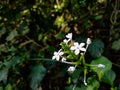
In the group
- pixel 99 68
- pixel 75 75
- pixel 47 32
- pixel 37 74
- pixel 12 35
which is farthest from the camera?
pixel 47 32

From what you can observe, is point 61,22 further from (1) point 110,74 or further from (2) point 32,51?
(1) point 110,74

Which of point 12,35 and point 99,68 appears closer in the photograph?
point 99,68

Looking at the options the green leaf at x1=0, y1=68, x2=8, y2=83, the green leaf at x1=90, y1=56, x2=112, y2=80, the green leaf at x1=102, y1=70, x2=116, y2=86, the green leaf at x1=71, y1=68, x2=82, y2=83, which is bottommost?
the green leaf at x1=0, y1=68, x2=8, y2=83

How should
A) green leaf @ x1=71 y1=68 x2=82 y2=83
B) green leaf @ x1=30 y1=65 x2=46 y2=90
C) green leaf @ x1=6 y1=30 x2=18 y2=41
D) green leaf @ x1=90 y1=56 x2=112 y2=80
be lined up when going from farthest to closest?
green leaf @ x1=6 y1=30 x2=18 y2=41 < green leaf @ x1=30 y1=65 x2=46 y2=90 < green leaf @ x1=71 y1=68 x2=82 y2=83 < green leaf @ x1=90 y1=56 x2=112 y2=80

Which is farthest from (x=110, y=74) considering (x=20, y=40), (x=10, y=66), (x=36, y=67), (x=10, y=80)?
(x=20, y=40)

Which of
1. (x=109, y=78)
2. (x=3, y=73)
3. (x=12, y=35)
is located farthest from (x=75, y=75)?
(x=12, y=35)

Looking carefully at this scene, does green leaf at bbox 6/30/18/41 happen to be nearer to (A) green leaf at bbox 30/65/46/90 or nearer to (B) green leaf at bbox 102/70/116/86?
(A) green leaf at bbox 30/65/46/90

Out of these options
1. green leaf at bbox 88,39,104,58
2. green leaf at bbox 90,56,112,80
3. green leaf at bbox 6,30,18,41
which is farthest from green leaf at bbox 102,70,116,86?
green leaf at bbox 6,30,18,41

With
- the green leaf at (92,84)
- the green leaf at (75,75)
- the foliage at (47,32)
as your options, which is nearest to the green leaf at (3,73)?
the foliage at (47,32)

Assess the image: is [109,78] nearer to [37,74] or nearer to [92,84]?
[92,84]

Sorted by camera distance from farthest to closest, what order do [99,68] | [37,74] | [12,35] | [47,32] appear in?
[47,32] → [12,35] → [37,74] → [99,68]
